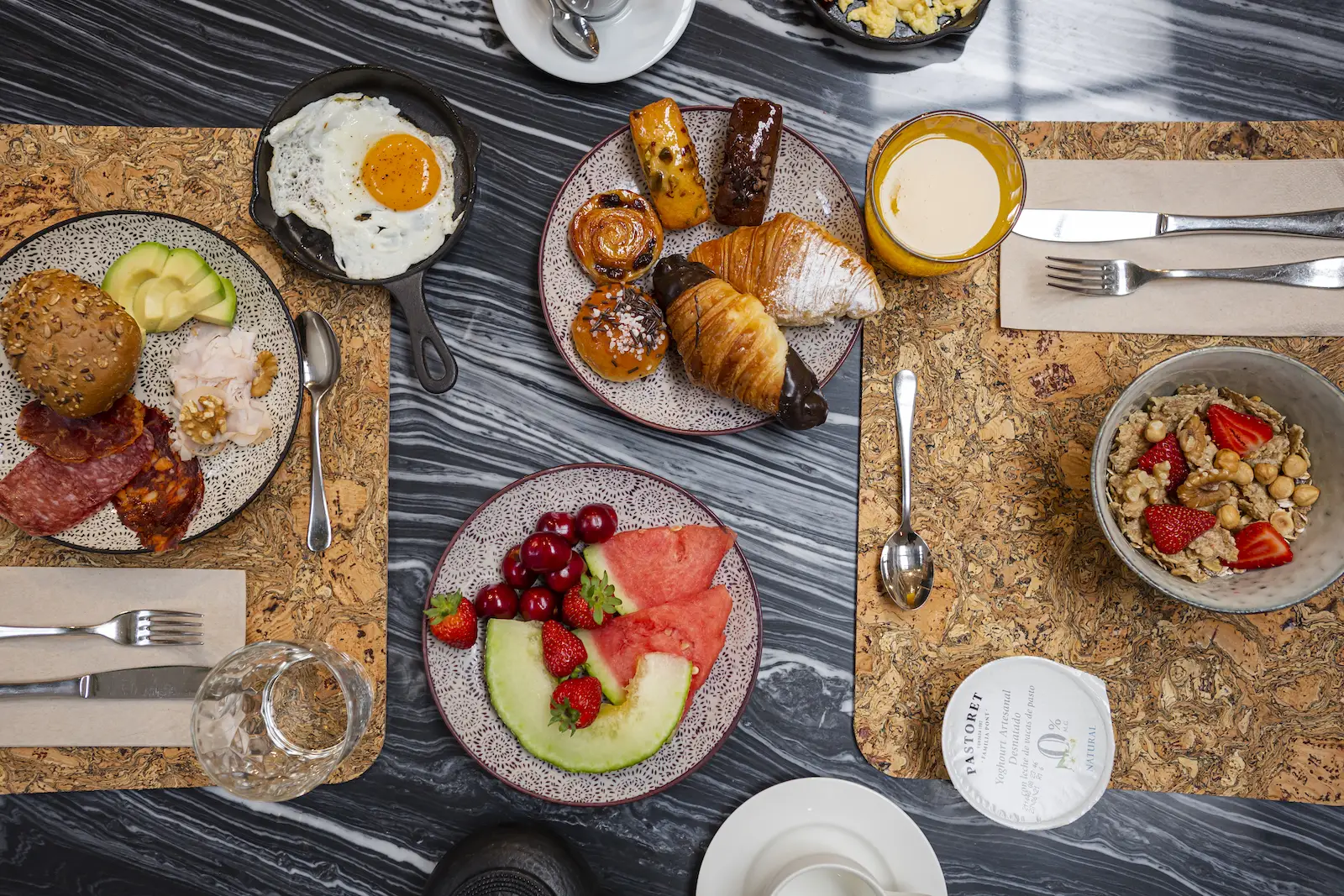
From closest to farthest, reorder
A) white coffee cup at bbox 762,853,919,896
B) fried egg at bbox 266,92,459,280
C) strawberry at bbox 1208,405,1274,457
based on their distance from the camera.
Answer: white coffee cup at bbox 762,853,919,896, strawberry at bbox 1208,405,1274,457, fried egg at bbox 266,92,459,280

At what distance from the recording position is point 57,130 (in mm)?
1687

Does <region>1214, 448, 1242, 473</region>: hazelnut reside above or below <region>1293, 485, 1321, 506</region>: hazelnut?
above

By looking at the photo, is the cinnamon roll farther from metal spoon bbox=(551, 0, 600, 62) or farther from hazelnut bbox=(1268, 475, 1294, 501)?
hazelnut bbox=(1268, 475, 1294, 501)

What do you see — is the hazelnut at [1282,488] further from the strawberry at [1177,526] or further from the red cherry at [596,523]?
the red cherry at [596,523]

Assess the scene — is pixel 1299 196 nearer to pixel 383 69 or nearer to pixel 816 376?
pixel 816 376

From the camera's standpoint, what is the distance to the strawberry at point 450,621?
1.54m

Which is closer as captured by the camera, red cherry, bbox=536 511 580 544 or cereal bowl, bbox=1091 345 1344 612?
cereal bowl, bbox=1091 345 1344 612

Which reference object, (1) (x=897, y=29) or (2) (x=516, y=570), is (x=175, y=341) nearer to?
(2) (x=516, y=570)

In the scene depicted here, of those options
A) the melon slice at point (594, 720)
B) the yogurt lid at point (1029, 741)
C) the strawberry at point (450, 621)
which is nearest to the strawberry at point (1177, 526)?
the yogurt lid at point (1029, 741)

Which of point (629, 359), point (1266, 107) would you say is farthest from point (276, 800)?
point (1266, 107)

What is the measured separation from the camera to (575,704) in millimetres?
1483

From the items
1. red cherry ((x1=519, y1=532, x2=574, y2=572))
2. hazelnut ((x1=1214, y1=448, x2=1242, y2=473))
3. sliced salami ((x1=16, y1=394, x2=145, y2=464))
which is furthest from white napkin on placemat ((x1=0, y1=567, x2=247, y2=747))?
hazelnut ((x1=1214, y1=448, x2=1242, y2=473))

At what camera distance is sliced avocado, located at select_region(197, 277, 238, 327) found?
1.59m

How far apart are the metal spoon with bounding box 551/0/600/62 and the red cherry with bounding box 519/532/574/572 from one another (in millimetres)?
970
